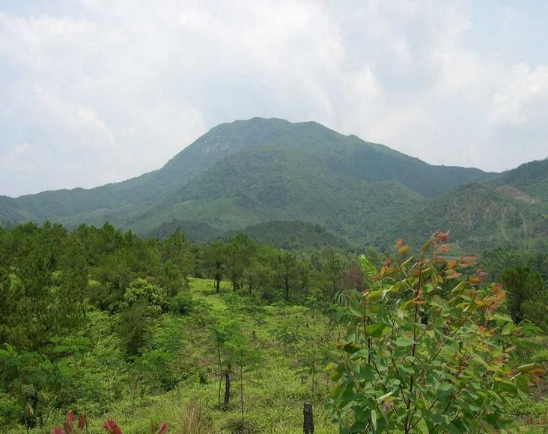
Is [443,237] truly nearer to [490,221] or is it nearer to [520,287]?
[520,287]

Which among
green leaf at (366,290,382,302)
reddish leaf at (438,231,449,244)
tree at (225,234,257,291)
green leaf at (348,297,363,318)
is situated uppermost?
reddish leaf at (438,231,449,244)

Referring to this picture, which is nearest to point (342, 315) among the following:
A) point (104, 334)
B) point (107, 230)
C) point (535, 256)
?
point (104, 334)

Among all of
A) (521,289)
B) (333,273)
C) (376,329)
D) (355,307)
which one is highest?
(355,307)

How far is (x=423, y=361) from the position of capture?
6.52 ft

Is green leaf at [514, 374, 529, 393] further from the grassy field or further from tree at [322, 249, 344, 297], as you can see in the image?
tree at [322, 249, 344, 297]

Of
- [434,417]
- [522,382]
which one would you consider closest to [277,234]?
[522,382]

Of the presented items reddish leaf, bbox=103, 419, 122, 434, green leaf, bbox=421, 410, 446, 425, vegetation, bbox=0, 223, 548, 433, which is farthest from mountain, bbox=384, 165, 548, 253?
reddish leaf, bbox=103, 419, 122, 434

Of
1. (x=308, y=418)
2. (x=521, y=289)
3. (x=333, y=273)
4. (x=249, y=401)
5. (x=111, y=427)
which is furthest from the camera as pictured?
(x=333, y=273)

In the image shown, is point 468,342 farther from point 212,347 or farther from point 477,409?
point 212,347

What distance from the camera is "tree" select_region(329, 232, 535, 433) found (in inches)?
73.0

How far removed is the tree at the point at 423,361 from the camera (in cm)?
185

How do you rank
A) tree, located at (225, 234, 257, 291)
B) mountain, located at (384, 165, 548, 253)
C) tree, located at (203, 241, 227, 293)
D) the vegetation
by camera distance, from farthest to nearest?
mountain, located at (384, 165, 548, 253), tree, located at (203, 241, 227, 293), tree, located at (225, 234, 257, 291), the vegetation

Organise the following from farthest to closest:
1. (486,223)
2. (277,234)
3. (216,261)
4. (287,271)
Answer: (486,223)
(277,234)
(287,271)
(216,261)

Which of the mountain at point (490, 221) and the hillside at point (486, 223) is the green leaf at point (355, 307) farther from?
the hillside at point (486, 223)
